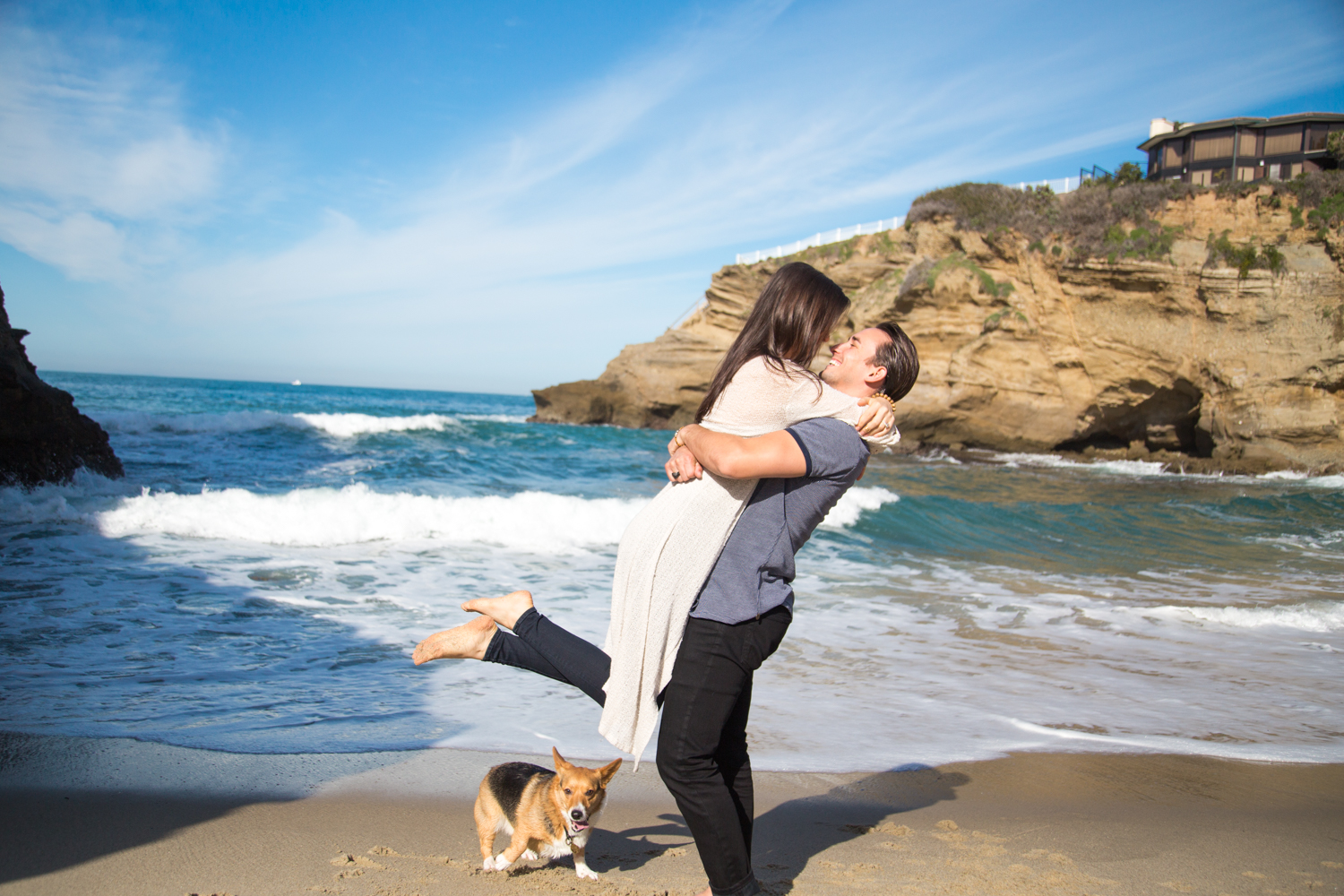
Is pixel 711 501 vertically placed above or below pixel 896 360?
below

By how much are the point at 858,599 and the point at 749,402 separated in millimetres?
5217

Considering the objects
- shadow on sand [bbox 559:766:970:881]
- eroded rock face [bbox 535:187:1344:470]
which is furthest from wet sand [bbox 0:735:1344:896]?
eroded rock face [bbox 535:187:1344:470]

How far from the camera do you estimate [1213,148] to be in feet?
101

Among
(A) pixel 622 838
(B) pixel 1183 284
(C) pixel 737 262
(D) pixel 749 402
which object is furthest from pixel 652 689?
(C) pixel 737 262

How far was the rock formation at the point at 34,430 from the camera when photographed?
28.1ft

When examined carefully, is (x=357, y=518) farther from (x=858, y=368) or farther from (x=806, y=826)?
(x=858, y=368)

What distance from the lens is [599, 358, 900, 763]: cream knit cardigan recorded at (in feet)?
6.01

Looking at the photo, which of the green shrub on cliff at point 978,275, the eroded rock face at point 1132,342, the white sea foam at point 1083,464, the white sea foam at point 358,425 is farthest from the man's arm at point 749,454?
the green shrub on cliff at point 978,275

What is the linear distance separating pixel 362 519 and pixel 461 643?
22.2 feet

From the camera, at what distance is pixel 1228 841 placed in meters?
2.72

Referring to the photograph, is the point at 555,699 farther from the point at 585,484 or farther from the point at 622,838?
the point at 585,484

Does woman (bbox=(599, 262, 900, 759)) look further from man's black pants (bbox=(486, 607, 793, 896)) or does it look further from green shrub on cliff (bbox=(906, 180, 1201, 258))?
green shrub on cliff (bbox=(906, 180, 1201, 258))

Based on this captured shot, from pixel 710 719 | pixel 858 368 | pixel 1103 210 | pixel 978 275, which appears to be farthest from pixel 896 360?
pixel 1103 210

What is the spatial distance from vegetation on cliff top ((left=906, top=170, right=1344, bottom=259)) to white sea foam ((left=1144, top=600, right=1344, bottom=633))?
1907cm
